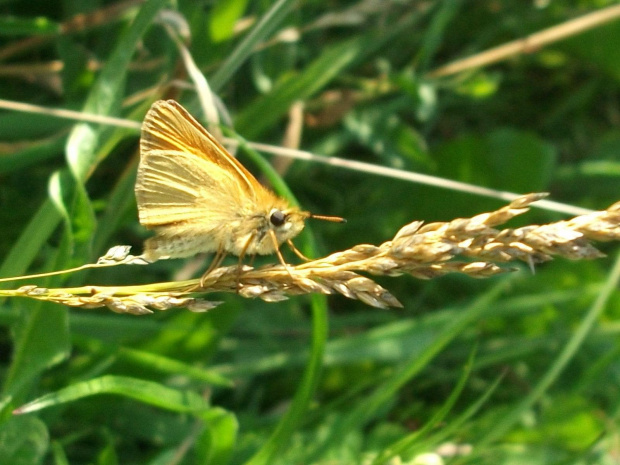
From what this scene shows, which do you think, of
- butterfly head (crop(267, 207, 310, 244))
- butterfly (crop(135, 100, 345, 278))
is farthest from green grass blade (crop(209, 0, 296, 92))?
butterfly head (crop(267, 207, 310, 244))

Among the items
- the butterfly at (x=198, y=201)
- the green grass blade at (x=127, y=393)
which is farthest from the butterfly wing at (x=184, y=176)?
the green grass blade at (x=127, y=393)

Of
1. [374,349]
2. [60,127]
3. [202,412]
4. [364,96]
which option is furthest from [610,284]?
[60,127]

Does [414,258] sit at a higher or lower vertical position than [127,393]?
higher

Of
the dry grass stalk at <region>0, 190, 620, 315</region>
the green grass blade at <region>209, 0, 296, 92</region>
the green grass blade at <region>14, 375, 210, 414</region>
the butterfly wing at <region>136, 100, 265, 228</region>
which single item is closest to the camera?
the dry grass stalk at <region>0, 190, 620, 315</region>

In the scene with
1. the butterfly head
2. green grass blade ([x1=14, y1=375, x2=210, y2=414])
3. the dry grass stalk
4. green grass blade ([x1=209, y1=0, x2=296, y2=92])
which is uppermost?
green grass blade ([x1=209, y1=0, x2=296, y2=92])

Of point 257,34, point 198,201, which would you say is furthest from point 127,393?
point 257,34

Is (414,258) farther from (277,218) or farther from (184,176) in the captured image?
(184,176)

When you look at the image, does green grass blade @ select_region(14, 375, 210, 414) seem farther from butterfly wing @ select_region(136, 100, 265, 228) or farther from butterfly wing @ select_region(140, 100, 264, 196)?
butterfly wing @ select_region(140, 100, 264, 196)

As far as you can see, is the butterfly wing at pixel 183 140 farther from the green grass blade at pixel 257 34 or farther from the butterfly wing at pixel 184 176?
the green grass blade at pixel 257 34
